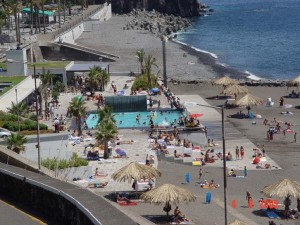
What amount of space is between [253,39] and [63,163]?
95.0 metres

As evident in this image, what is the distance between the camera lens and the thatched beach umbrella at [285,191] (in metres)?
33.6

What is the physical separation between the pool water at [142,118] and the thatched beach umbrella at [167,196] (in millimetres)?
19661

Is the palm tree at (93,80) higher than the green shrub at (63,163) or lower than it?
lower

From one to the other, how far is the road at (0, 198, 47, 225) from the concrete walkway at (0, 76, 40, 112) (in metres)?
25.1

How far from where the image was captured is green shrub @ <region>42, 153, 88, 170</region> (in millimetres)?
33219

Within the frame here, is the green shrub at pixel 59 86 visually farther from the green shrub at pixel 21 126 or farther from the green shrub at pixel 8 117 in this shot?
the green shrub at pixel 21 126

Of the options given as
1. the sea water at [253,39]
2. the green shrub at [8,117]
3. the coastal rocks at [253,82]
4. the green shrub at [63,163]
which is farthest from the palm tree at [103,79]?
the green shrub at [63,163]

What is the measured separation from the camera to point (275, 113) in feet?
197

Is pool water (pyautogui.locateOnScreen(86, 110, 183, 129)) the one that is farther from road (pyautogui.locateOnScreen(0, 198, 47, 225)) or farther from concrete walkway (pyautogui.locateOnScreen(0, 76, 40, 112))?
road (pyautogui.locateOnScreen(0, 198, 47, 225))

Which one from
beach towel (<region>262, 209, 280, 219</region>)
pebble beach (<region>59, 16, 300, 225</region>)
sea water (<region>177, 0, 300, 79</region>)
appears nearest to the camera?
beach towel (<region>262, 209, 280, 219</region>)

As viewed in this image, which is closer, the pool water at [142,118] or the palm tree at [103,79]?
the pool water at [142,118]

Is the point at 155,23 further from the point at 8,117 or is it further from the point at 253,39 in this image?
the point at 8,117

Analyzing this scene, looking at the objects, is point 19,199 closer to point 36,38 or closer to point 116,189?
point 116,189

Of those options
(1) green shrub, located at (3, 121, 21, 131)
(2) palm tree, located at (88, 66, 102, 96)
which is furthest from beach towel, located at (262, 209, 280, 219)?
(2) palm tree, located at (88, 66, 102, 96)
